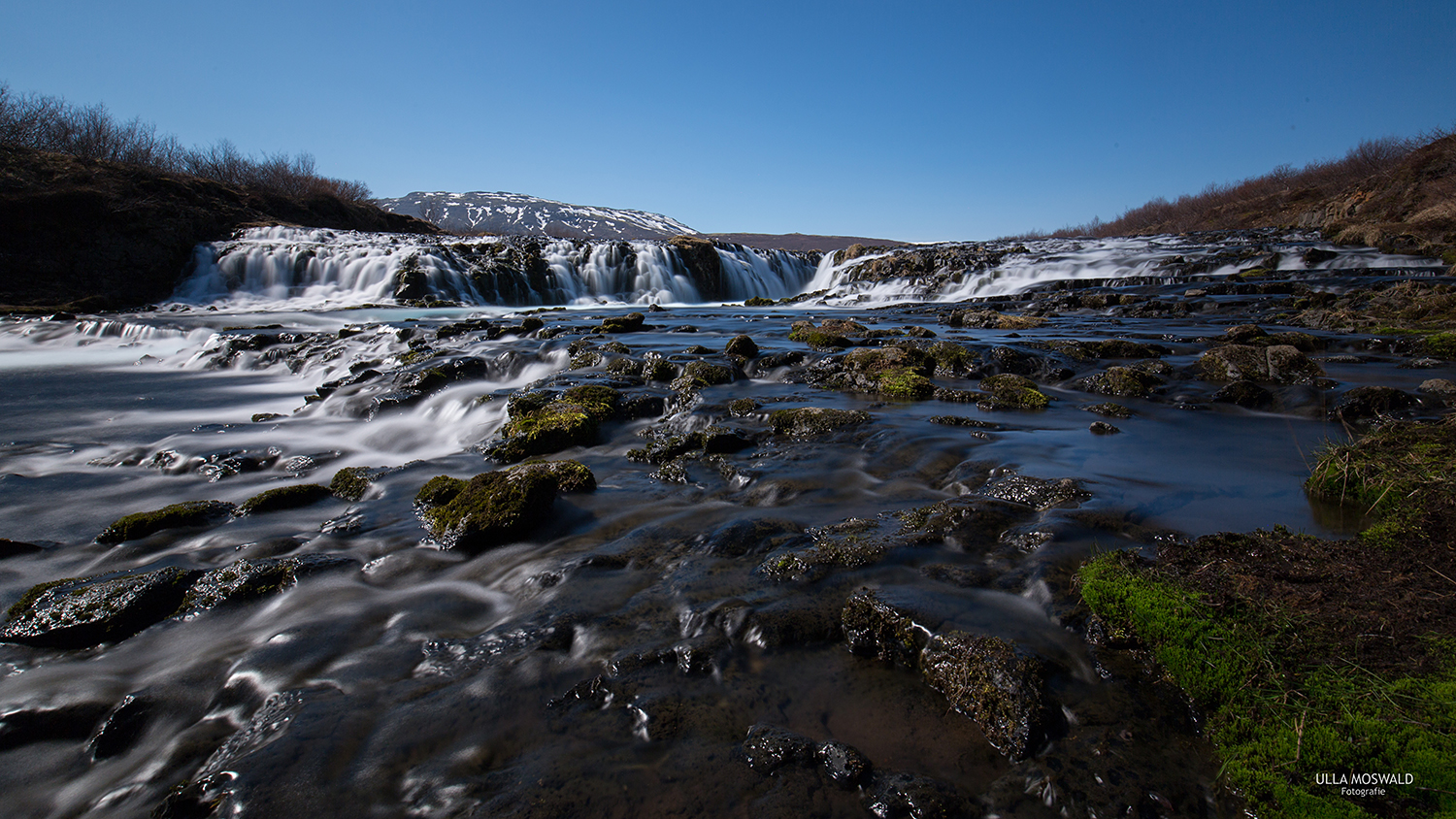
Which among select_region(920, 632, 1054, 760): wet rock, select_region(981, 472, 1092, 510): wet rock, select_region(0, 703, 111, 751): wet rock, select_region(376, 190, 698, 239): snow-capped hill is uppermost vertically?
select_region(376, 190, 698, 239): snow-capped hill

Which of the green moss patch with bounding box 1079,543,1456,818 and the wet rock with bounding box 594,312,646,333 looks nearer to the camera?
the green moss patch with bounding box 1079,543,1456,818

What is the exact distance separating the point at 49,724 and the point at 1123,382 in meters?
9.11

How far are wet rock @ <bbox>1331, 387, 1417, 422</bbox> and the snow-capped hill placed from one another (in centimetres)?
12479

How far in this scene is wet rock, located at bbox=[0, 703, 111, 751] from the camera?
242 cm

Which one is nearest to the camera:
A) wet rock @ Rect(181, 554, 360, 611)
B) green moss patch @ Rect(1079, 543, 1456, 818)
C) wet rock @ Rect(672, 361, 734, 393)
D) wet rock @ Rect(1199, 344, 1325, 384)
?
green moss patch @ Rect(1079, 543, 1456, 818)

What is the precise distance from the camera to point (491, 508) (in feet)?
13.3

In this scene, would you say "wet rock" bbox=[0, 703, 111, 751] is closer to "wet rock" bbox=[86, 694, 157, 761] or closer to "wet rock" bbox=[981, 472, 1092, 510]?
"wet rock" bbox=[86, 694, 157, 761]

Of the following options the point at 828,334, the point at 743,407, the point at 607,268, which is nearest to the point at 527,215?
the point at 607,268

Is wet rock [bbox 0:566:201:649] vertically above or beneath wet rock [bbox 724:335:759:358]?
beneath

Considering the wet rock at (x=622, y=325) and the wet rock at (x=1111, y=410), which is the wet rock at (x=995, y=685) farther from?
the wet rock at (x=622, y=325)

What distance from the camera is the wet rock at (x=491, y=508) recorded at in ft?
13.0

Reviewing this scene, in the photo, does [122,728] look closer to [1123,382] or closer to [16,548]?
[16,548]

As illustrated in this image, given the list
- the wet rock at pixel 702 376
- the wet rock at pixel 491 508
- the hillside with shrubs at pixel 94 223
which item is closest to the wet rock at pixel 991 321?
the wet rock at pixel 702 376

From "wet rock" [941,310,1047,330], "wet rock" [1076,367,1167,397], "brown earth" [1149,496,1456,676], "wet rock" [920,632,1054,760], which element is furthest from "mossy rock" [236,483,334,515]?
"wet rock" [941,310,1047,330]
